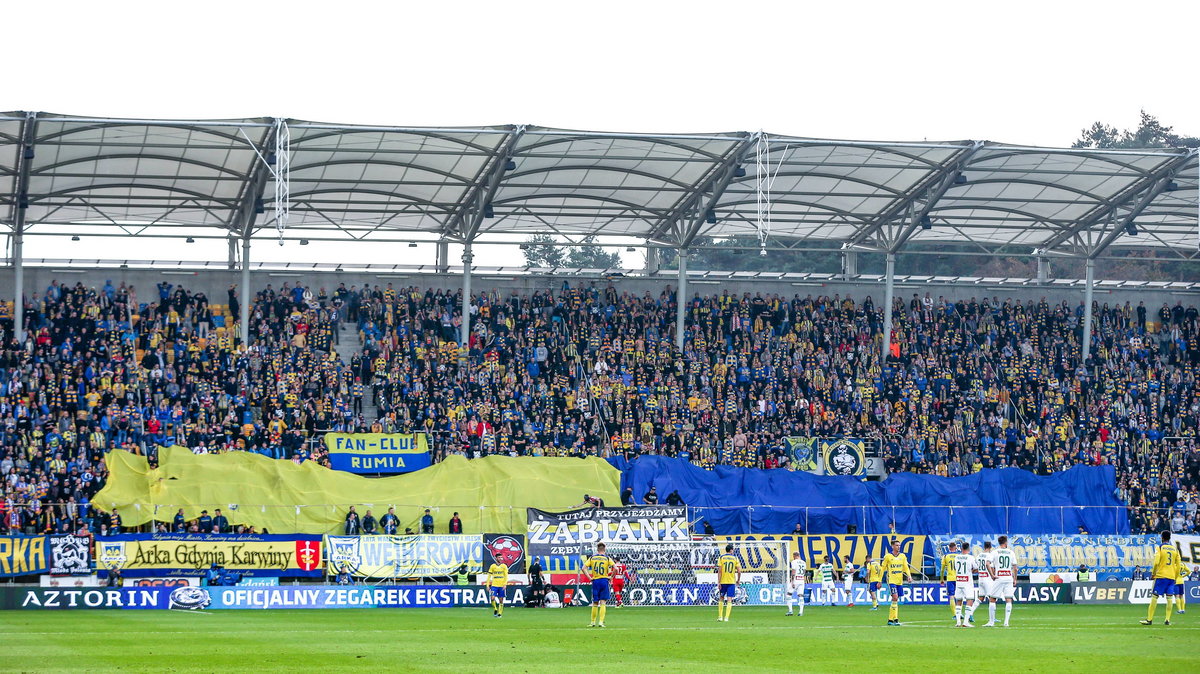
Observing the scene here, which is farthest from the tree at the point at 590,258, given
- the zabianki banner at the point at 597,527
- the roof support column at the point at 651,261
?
the zabianki banner at the point at 597,527

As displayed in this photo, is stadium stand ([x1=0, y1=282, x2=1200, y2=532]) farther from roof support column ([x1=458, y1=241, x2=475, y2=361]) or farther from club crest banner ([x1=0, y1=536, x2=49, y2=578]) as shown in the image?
club crest banner ([x1=0, y1=536, x2=49, y2=578])

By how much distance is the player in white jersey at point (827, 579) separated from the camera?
3778cm

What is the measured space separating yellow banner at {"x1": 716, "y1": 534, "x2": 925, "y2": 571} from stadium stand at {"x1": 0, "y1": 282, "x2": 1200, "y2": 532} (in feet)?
19.9

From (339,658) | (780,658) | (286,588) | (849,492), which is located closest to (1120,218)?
(849,492)

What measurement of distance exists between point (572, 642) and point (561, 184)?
92.5ft

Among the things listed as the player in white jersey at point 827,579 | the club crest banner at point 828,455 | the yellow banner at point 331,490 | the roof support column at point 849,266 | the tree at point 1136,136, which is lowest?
the player in white jersey at point 827,579

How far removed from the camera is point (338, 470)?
4441cm

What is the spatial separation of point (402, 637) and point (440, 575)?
13888 mm

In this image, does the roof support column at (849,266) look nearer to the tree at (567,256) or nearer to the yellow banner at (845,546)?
the yellow banner at (845,546)

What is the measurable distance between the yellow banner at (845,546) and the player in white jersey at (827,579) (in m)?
0.30

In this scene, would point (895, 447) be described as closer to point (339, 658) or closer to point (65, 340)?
point (65, 340)

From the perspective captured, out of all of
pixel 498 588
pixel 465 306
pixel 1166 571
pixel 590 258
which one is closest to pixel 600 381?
pixel 465 306

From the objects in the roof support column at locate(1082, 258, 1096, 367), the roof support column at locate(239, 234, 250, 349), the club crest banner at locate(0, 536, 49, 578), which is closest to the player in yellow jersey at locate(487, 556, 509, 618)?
the club crest banner at locate(0, 536, 49, 578)

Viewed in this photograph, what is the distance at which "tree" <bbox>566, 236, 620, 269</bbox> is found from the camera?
302 ft
